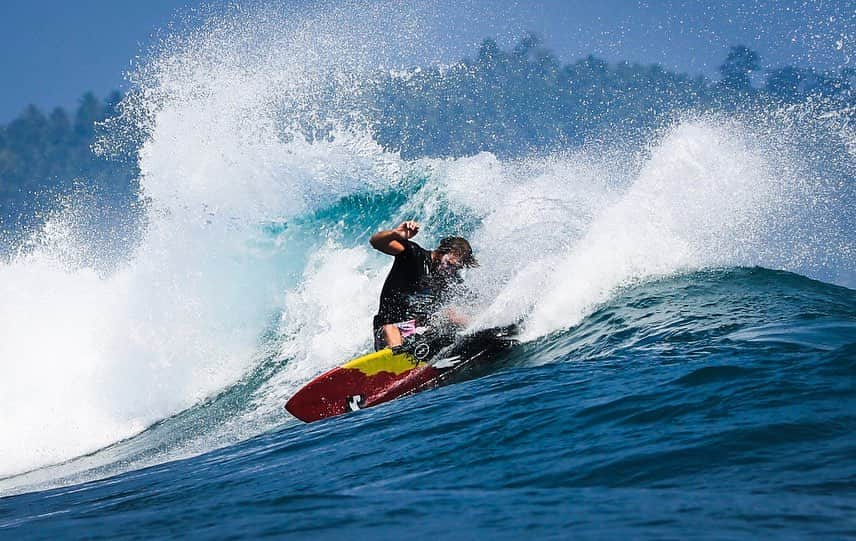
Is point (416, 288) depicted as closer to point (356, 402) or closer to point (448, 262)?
point (448, 262)

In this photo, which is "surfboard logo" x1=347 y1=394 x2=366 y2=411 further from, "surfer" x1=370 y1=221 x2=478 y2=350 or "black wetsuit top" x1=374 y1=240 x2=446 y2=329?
"black wetsuit top" x1=374 y1=240 x2=446 y2=329

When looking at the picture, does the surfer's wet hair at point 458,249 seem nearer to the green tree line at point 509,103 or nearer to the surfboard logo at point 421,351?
the surfboard logo at point 421,351

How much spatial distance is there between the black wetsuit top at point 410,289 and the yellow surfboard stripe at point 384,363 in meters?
0.53

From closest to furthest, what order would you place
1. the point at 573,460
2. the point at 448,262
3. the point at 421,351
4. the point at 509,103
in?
the point at 573,460, the point at 421,351, the point at 448,262, the point at 509,103

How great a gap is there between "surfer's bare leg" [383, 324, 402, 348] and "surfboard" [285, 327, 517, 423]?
11.4 inches

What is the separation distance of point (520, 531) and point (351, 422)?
3.24m

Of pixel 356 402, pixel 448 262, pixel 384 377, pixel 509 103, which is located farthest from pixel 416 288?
pixel 509 103

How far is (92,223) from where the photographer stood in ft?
45.9

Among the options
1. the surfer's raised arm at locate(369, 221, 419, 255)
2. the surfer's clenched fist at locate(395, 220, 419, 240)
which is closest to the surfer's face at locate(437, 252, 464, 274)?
the surfer's raised arm at locate(369, 221, 419, 255)

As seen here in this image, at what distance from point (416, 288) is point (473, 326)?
2.14 ft

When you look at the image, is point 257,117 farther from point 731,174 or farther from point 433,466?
point 433,466

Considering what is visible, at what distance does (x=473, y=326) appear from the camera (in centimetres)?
712

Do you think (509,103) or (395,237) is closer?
(395,237)

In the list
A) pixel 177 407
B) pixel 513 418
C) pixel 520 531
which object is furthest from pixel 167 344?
pixel 520 531
